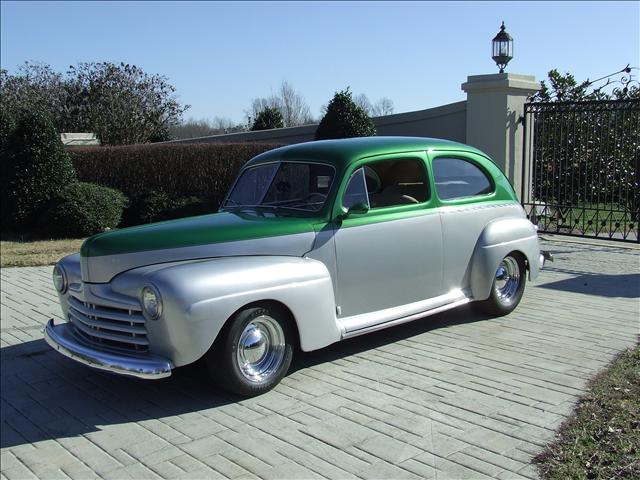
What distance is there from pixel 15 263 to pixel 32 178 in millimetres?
3671

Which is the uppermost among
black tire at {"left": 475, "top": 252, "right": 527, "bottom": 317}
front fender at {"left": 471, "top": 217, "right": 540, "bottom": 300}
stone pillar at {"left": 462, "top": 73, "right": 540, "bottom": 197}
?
stone pillar at {"left": 462, "top": 73, "right": 540, "bottom": 197}

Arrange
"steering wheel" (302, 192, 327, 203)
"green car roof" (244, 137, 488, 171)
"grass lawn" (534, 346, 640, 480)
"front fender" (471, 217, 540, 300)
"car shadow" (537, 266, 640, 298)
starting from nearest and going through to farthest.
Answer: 1. "grass lawn" (534, 346, 640, 480)
2. "steering wheel" (302, 192, 327, 203)
3. "green car roof" (244, 137, 488, 171)
4. "front fender" (471, 217, 540, 300)
5. "car shadow" (537, 266, 640, 298)

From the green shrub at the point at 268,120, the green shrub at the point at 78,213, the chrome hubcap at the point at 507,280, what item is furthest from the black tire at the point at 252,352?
the green shrub at the point at 268,120

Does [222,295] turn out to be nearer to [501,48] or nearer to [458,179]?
[458,179]

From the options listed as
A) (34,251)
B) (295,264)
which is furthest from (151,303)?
(34,251)

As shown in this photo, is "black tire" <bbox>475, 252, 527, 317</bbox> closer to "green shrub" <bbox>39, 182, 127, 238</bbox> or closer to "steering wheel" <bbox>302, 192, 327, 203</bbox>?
"steering wheel" <bbox>302, 192, 327, 203</bbox>

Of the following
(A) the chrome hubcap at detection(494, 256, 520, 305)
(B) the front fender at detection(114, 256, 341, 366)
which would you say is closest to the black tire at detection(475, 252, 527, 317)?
(A) the chrome hubcap at detection(494, 256, 520, 305)

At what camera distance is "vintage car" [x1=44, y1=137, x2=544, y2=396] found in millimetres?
4121

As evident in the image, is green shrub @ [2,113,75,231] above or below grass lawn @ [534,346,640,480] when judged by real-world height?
above

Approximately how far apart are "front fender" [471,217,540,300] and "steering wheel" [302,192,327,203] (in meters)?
1.73

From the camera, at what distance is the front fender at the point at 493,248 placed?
19.5 feet

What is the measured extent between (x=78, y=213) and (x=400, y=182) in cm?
884

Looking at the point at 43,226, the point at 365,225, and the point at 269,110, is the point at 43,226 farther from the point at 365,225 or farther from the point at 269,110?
the point at 269,110

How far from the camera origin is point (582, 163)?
12.1 meters
